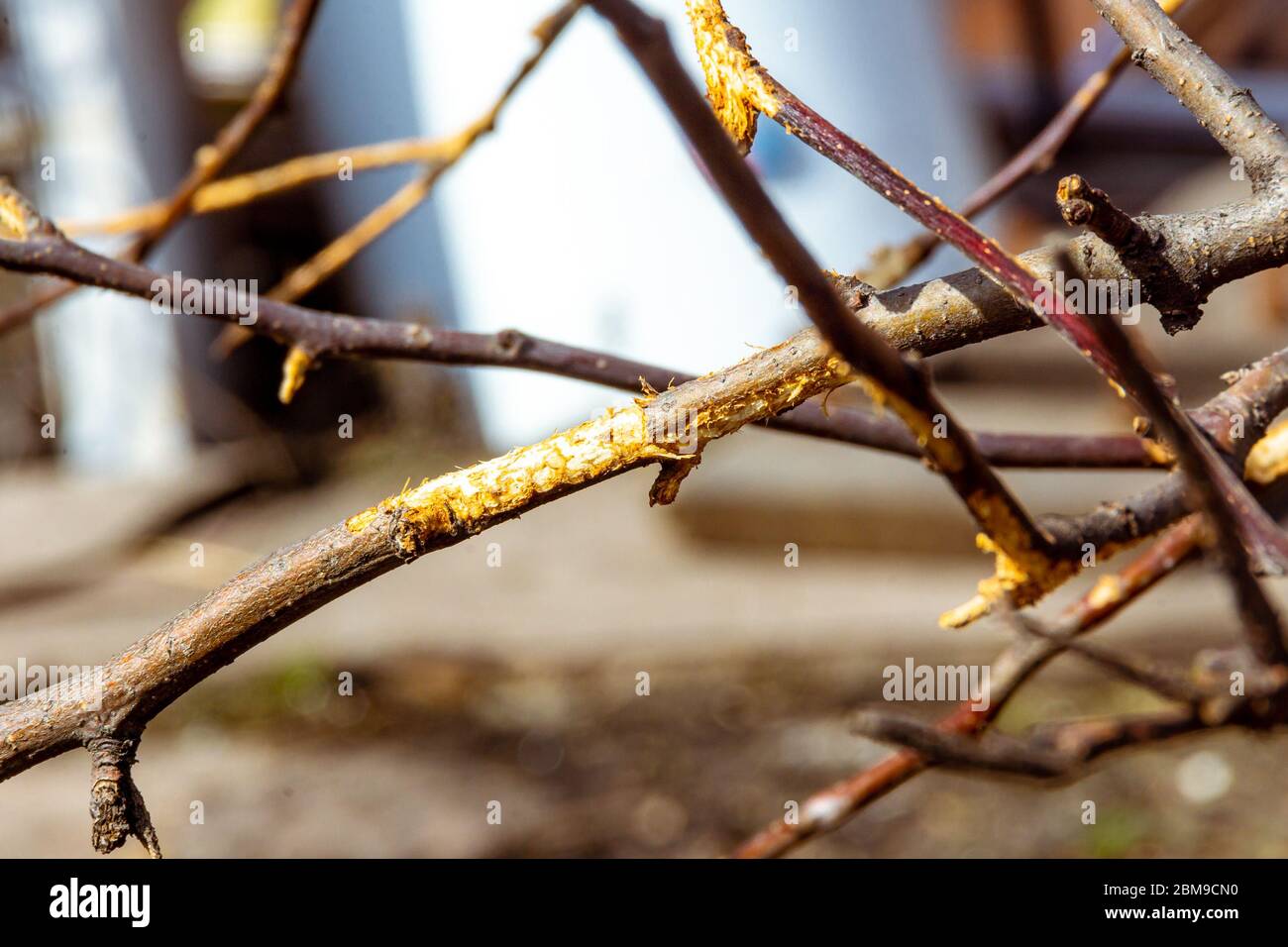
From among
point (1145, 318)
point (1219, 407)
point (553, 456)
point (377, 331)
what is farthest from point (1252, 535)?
point (1145, 318)

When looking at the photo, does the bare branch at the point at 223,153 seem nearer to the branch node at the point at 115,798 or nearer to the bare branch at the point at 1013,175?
the bare branch at the point at 1013,175

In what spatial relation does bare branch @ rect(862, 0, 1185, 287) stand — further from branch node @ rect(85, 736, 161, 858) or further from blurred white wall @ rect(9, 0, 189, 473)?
blurred white wall @ rect(9, 0, 189, 473)

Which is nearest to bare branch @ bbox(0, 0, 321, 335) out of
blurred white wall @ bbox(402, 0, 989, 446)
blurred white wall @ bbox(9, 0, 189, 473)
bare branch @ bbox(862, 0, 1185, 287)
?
bare branch @ bbox(862, 0, 1185, 287)

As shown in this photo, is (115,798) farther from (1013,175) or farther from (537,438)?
(537,438)

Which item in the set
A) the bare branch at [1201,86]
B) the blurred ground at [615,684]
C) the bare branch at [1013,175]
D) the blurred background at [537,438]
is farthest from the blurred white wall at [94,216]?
the bare branch at [1201,86]

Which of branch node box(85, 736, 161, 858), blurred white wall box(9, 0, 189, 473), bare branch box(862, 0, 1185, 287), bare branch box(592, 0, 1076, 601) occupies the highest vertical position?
blurred white wall box(9, 0, 189, 473)

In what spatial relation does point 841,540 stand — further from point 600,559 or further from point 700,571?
point 600,559
